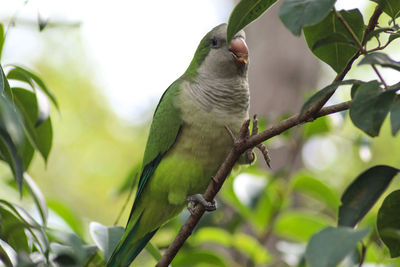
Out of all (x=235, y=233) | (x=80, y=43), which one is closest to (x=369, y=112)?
(x=235, y=233)

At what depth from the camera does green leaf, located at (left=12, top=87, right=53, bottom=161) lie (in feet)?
4.80

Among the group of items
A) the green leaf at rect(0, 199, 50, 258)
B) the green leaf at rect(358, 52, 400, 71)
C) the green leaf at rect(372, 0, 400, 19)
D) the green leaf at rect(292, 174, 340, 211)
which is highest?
the green leaf at rect(372, 0, 400, 19)

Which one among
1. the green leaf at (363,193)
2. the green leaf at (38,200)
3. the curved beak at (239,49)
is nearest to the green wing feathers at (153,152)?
the curved beak at (239,49)

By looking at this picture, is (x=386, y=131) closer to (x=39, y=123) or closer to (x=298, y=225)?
(x=298, y=225)

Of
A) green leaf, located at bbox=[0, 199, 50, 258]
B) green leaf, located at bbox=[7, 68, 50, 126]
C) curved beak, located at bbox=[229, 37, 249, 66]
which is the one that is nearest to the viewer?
green leaf, located at bbox=[0, 199, 50, 258]

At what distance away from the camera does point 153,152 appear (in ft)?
6.50

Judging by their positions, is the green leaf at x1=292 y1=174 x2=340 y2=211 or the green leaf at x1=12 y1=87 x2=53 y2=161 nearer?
the green leaf at x1=12 y1=87 x2=53 y2=161

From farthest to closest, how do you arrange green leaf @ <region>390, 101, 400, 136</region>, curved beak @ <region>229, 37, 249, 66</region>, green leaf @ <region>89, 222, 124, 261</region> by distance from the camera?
curved beak @ <region>229, 37, 249, 66</region> < green leaf @ <region>89, 222, 124, 261</region> < green leaf @ <region>390, 101, 400, 136</region>

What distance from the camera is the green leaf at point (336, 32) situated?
1.12m

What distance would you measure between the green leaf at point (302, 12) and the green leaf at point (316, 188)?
1192 millimetres

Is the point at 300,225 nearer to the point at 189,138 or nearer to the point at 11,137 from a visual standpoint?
the point at 189,138

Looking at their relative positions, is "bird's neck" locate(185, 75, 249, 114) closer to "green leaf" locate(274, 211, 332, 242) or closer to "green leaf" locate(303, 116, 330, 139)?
"green leaf" locate(303, 116, 330, 139)

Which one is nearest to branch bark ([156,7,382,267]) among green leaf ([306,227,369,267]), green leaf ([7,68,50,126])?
green leaf ([306,227,369,267])

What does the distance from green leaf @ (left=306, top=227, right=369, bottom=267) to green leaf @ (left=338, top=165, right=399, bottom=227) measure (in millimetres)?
188
